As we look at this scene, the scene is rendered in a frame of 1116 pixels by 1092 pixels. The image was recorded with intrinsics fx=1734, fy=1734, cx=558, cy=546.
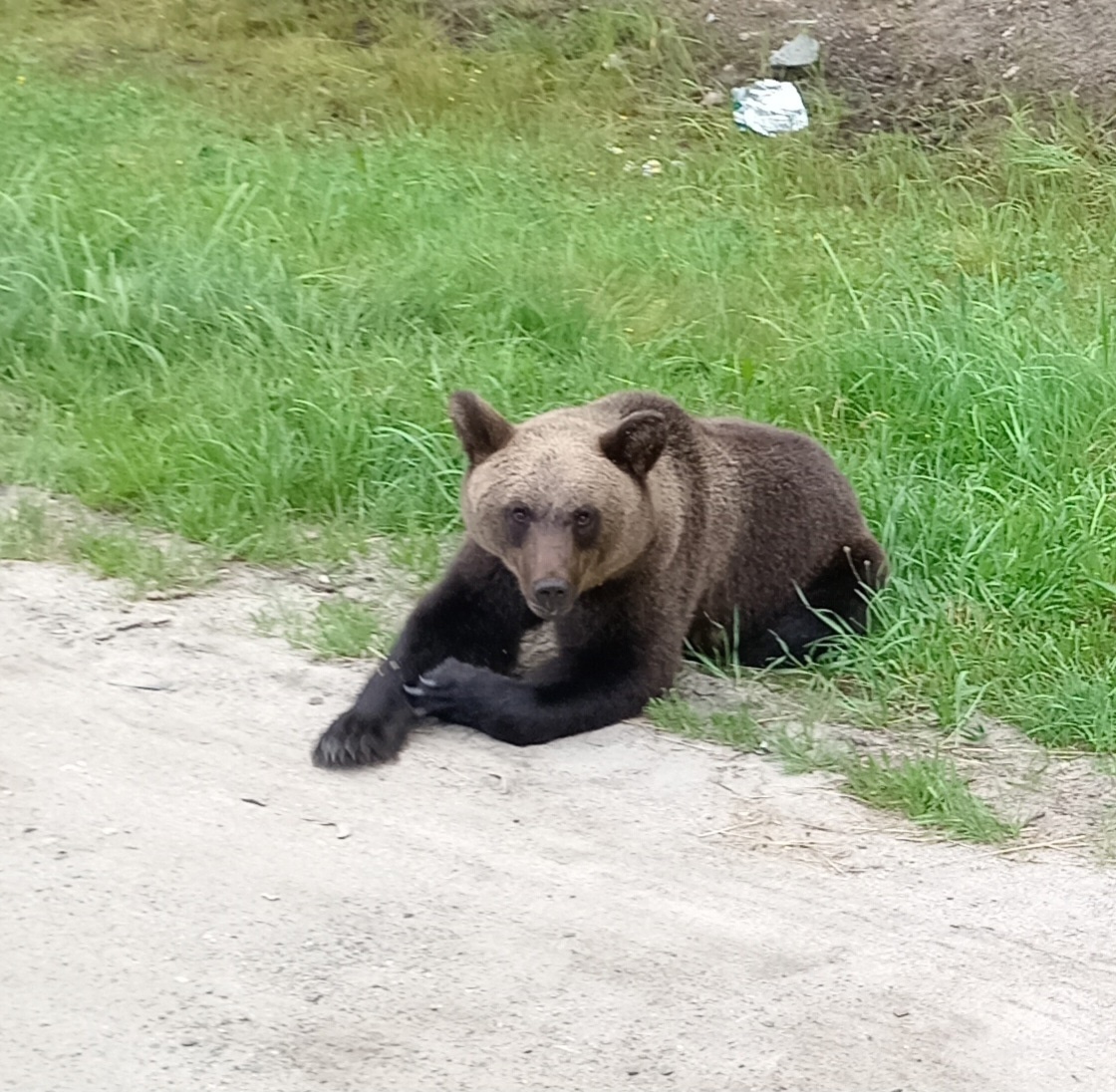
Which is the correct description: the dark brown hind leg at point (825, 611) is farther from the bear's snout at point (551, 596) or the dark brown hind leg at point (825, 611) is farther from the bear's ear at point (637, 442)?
the bear's snout at point (551, 596)

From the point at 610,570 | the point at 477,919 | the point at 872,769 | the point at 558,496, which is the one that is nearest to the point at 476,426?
the point at 558,496

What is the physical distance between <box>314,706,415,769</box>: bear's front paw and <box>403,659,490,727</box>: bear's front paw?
12 cm

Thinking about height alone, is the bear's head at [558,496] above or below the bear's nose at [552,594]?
above

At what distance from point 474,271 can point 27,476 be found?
2.17 metres

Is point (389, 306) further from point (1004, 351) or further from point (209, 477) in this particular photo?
point (1004, 351)

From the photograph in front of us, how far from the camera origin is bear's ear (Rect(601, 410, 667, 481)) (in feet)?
14.2

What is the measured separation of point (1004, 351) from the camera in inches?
247

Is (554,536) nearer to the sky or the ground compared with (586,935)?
nearer to the sky

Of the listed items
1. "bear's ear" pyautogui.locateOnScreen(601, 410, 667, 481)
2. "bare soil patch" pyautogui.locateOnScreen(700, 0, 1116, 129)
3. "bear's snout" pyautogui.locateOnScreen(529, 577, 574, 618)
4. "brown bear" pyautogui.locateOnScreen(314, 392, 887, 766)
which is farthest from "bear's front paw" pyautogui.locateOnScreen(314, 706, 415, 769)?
"bare soil patch" pyautogui.locateOnScreen(700, 0, 1116, 129)

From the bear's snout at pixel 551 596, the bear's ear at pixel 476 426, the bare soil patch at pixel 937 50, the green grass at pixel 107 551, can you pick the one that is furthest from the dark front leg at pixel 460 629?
the bare soil patch at pixel 937 50

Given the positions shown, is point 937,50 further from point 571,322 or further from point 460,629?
point 460,629

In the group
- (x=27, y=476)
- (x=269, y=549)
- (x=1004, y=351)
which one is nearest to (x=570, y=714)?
(x=269, y=549)

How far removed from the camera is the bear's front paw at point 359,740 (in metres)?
4.05

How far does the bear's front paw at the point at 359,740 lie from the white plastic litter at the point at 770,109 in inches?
243
